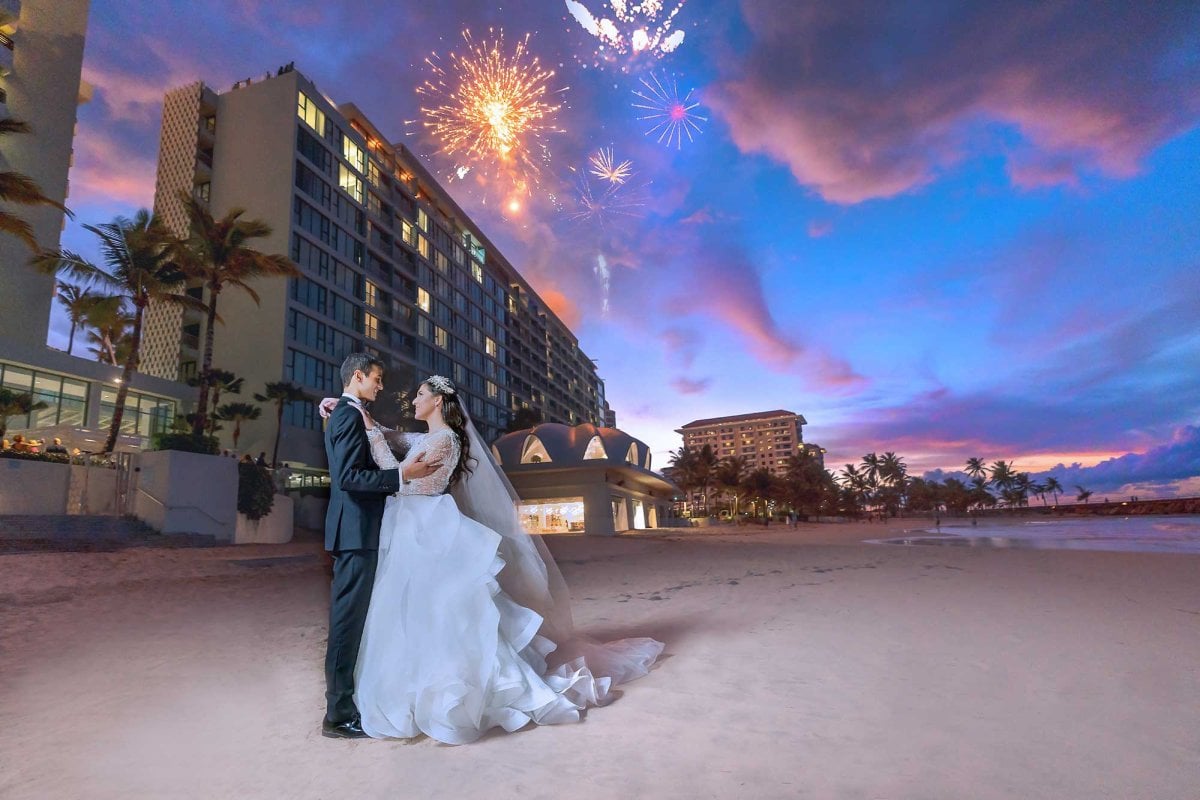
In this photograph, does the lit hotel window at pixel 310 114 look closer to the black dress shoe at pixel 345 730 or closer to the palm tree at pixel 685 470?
the black dress shoe at pixel 345 730

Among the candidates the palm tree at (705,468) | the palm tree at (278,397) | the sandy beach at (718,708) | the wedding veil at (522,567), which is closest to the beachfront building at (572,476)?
the palm tree at (278,397)

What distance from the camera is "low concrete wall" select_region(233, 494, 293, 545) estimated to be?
75.5 ft

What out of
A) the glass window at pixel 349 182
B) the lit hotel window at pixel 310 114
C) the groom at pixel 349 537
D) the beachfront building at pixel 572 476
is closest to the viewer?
the groom at pixel 349 537

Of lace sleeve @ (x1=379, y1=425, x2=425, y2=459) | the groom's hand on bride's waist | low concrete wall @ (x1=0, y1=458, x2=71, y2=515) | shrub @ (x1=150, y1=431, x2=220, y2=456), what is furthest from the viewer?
shrub @ (x1=150, y1=431, x2=220, y2=456)

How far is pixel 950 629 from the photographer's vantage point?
20.5 feet

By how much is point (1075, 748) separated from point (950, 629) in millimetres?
3303

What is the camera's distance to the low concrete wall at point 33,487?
17.6m

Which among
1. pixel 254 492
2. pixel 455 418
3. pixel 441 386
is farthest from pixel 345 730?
pixel 254 492

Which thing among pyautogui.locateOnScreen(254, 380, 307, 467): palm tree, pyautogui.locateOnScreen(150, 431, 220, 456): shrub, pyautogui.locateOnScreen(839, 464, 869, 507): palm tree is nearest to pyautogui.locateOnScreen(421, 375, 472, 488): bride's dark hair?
pyautogui.locateOnScreen(150, 431, 220, 456): shrub

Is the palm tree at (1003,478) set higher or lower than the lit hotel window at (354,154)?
lower

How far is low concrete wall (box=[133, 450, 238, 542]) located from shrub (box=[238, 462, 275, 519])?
97.9 inches

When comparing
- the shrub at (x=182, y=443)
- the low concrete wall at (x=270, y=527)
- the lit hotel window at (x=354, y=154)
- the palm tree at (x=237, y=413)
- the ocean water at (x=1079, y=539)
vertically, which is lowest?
the ocean water at (x=1079, y=539)

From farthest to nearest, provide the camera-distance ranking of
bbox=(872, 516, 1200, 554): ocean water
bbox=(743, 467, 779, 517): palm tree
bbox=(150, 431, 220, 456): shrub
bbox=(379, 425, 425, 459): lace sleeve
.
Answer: bbox=(743, 467, 779, 517): palm tree
bbox=(150, 431, 220, 456): shrub
bbox=(872, 516, 1200, 554): ocean water
bbox=(379, 425, 425, 459): lace sleeve

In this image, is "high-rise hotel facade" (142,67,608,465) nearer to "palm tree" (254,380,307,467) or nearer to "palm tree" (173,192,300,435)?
"palm tree" (254,380,307,467)
